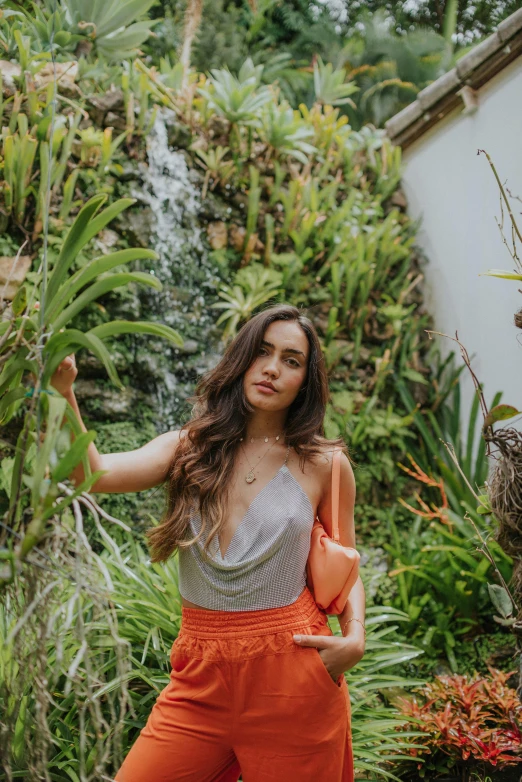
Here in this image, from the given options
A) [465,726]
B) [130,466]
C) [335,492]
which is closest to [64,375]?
[130,466]

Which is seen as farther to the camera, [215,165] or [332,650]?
[215,165]

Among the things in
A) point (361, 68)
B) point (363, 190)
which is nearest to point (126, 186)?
point (363, 190)

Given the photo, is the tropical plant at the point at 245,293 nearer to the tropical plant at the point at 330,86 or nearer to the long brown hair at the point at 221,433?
the tropical plant at the point at 330,86

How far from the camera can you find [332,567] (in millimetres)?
1612

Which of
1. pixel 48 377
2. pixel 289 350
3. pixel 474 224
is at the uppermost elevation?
pixel 474 224

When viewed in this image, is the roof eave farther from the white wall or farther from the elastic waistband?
the elastic waistband

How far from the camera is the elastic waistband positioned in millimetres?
1526

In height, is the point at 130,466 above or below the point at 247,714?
above

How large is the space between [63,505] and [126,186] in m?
3.91

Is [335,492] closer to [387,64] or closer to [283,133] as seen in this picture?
[283,133]

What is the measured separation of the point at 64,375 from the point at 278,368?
0.57 meters

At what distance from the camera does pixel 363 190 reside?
5.58 metres

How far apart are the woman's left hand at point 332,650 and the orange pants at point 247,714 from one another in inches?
0.7

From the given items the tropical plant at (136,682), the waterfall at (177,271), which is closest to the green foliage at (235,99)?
the waterfall at (177,271)
